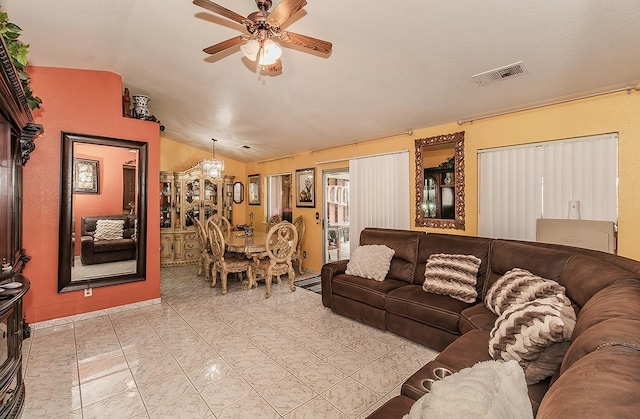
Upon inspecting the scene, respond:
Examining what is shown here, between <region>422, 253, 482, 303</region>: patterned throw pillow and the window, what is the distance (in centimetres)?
374

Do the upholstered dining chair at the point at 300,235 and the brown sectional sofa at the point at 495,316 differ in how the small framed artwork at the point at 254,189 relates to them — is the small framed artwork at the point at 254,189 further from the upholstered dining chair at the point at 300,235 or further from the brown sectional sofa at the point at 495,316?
the brown sectional sofa at the point at 495,316

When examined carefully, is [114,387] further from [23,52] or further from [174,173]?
[174,173]

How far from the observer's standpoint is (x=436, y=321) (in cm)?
255

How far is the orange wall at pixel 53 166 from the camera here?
10.3 feet

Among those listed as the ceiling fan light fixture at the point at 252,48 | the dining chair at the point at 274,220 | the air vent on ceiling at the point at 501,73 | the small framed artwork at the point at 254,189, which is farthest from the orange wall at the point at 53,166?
the air vent on ceiling at the point at 501,73

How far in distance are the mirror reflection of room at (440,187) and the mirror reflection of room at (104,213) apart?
3.90 m

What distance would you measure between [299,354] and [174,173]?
5.14m

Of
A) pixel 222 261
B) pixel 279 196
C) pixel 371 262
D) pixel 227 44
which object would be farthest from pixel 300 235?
pixel 227 44

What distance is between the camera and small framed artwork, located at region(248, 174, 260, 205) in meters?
7.13

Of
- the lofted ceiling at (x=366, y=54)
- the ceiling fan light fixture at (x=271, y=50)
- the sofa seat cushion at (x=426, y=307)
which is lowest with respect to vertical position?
the sofa seat cushion at (x=426, y=307)

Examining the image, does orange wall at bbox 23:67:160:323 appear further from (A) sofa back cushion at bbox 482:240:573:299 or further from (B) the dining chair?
(A) sofa back cushion at bbox 482:240:573:299

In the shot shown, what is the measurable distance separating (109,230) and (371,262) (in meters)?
3.32

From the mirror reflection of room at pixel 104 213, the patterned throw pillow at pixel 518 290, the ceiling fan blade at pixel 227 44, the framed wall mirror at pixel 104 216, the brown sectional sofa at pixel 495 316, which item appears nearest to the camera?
the brown sectional sofa at pixel 495 316

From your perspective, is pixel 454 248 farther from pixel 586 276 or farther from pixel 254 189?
pixel 254 189
